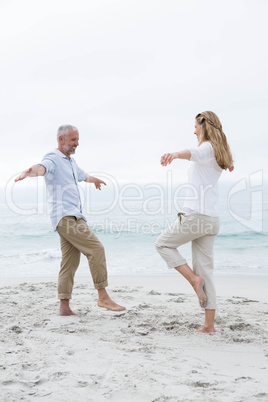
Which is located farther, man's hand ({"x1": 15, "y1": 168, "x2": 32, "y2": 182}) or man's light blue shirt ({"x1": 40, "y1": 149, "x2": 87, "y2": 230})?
→ man's light blue shirt ({"x1": 40, "y1": 149, "x2": 87, "y2": 230})

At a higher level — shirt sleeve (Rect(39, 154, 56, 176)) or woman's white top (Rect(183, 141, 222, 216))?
shirt sleeve (Rect(39, 154, 56, 176))

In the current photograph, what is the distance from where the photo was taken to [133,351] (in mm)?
3314

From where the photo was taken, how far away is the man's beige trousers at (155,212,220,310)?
12.0 ft

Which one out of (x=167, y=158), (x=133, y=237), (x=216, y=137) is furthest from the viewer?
(x=133, y=237)

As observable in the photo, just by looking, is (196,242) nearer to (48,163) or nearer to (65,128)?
(48,163)

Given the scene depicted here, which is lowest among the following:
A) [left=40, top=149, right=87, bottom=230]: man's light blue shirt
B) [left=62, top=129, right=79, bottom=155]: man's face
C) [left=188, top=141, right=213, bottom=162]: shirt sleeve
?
[left=40, top=149, right=87, bottom=230]: man's light blue shirt

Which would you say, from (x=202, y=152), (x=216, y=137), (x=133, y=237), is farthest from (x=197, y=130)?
(x=133, y=237)

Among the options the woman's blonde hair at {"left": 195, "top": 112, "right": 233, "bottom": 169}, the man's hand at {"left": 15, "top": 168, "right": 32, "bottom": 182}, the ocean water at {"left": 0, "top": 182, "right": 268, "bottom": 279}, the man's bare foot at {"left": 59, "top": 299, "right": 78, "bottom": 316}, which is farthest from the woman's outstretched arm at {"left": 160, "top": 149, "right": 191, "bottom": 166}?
the ocean water at {"left": 0, "top": 182, "right": 268, "bottom": 279}

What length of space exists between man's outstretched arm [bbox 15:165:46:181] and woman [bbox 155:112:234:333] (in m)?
1.28

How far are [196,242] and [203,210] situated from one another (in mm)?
337

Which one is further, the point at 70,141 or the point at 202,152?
the point at 70,141

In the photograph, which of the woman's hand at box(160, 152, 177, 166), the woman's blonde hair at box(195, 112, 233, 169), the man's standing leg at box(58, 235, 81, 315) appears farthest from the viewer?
the man's standing leg at box(58, 235, 81, 315)

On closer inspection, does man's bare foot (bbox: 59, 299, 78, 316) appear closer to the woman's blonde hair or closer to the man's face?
the man's face

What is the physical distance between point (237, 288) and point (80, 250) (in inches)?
134
